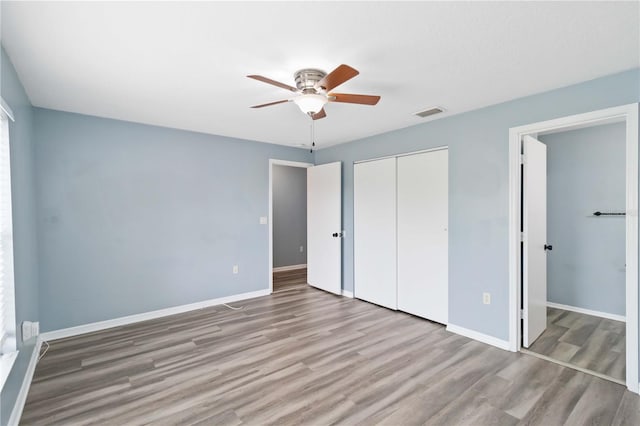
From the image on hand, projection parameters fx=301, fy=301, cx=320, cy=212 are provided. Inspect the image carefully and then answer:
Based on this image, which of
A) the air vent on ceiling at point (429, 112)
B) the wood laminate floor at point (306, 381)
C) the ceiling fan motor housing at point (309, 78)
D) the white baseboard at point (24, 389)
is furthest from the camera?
the air vent on ceiling at point (429, 112)

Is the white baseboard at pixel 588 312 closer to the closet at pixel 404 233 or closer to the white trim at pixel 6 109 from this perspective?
the closet at pixel 404 233

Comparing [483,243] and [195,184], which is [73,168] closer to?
Result: [195,184]

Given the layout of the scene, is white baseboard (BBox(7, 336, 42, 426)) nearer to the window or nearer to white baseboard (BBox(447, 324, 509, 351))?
the window

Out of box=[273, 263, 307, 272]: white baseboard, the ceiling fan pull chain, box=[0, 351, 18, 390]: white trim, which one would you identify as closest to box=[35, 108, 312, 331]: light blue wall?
the ceiling fan pull chain

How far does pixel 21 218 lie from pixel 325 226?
3.63 meters

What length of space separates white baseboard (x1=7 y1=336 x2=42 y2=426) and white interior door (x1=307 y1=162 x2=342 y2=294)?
353 cm

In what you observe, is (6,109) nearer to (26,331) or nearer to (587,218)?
(26,331)

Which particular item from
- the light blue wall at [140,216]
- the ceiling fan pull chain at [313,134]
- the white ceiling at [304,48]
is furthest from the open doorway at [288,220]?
the white ceiling at [304,48]

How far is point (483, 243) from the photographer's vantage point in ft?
10.3

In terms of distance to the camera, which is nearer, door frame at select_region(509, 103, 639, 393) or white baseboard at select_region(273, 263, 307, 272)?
door frame at select_region(509, 103, 639, 393)

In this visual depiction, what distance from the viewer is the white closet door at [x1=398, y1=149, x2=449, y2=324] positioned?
3.57 m

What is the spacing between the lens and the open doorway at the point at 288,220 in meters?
6.74

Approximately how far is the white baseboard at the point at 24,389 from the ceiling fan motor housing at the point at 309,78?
2878mm

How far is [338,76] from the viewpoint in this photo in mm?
1924
